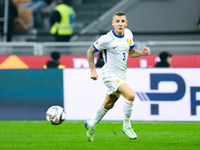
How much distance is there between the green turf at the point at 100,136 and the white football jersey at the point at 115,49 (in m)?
1.25

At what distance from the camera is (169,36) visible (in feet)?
63.4

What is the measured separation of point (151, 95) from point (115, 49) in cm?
434

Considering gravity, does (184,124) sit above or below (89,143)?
below

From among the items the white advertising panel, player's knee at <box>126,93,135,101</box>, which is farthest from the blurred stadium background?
player's knee at <box>126,93,135,101</box>

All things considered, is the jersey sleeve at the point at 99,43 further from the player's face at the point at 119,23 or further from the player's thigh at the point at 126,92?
the player's thigh at the point at 126,92

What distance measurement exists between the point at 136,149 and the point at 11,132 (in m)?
3.69

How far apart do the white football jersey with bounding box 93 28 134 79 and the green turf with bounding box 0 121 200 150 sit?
4.09ft

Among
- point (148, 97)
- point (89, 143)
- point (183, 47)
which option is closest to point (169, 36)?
point (183, 47)

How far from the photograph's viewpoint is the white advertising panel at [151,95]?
14.3 m

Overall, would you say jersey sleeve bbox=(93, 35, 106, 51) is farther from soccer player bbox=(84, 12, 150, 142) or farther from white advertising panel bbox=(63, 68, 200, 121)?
white advertising panel bbox=(63, 68, 200, 121)

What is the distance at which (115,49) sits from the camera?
10.3 meters

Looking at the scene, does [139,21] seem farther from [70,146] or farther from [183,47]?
[70,146]

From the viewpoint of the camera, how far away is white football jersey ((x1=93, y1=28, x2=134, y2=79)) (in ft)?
33.6

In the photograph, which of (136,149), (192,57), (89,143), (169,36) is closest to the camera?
(136,149)
